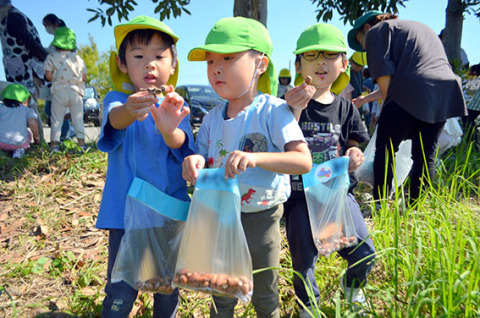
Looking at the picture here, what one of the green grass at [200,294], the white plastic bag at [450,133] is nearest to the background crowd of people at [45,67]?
the green grass at [200,294]

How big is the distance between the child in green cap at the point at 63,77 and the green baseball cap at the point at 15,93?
40 cm

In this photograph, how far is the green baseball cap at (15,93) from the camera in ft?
17.2

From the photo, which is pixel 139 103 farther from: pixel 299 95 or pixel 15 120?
pixel 15 120

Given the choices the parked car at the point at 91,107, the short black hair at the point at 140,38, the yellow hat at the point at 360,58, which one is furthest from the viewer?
the parked car at the point at 91,107

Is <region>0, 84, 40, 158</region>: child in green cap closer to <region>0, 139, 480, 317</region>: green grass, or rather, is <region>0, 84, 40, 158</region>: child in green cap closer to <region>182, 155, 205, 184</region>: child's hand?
<region>0, 139, 480, 317</region>: green grass

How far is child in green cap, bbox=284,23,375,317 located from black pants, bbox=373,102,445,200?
914mm

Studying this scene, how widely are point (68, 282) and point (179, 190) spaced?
1.22 metres

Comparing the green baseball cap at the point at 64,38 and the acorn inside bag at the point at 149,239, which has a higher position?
the green baseball cap at the point at 64,38

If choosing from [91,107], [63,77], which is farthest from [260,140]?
[91,107]

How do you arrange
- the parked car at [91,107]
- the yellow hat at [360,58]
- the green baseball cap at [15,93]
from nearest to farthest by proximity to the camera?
the yellow hat at [360,58], the green baseball cap at [15,93], the parked car at [91,107]

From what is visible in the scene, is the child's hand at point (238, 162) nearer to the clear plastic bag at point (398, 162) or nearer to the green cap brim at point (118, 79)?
the green cap brim at point (118, 79)

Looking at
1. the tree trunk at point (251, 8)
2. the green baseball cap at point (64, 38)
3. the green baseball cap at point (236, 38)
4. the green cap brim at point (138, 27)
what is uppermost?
the tree trunk at point (251, 8)

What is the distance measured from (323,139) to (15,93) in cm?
484

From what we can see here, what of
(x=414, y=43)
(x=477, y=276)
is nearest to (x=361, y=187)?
(x=414, y=43)
